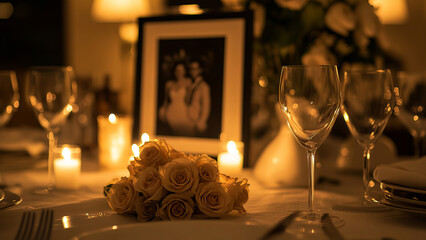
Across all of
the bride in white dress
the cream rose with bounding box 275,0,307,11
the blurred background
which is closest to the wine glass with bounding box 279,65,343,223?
the cream rose with bounding box 275,0,307,11

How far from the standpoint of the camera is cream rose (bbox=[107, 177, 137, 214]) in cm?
79

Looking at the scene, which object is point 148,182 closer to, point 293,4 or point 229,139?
point 229,139

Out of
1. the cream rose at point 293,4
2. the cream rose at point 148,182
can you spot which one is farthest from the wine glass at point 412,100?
the cream rose at point 148,182

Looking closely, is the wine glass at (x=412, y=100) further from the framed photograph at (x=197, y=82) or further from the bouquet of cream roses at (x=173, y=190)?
the bouquet of cream roses at (x=173, y=190)

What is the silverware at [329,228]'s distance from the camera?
0.67 meters

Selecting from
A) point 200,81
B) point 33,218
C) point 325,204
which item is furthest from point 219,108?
point 33,218

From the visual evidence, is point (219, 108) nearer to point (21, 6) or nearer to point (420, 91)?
point (420, 91)

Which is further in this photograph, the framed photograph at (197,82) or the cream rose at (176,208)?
the framed photograph at (197,82)

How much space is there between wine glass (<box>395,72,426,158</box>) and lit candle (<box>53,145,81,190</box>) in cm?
76

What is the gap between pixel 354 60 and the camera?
4.49 ft

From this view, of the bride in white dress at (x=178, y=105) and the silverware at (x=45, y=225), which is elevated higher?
the bride in white dress at (x=178, y=105)

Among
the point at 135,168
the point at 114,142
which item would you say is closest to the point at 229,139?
the point at 114,142

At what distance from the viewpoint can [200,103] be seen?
53.6 inches

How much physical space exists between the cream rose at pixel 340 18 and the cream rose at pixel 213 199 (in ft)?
2.20
